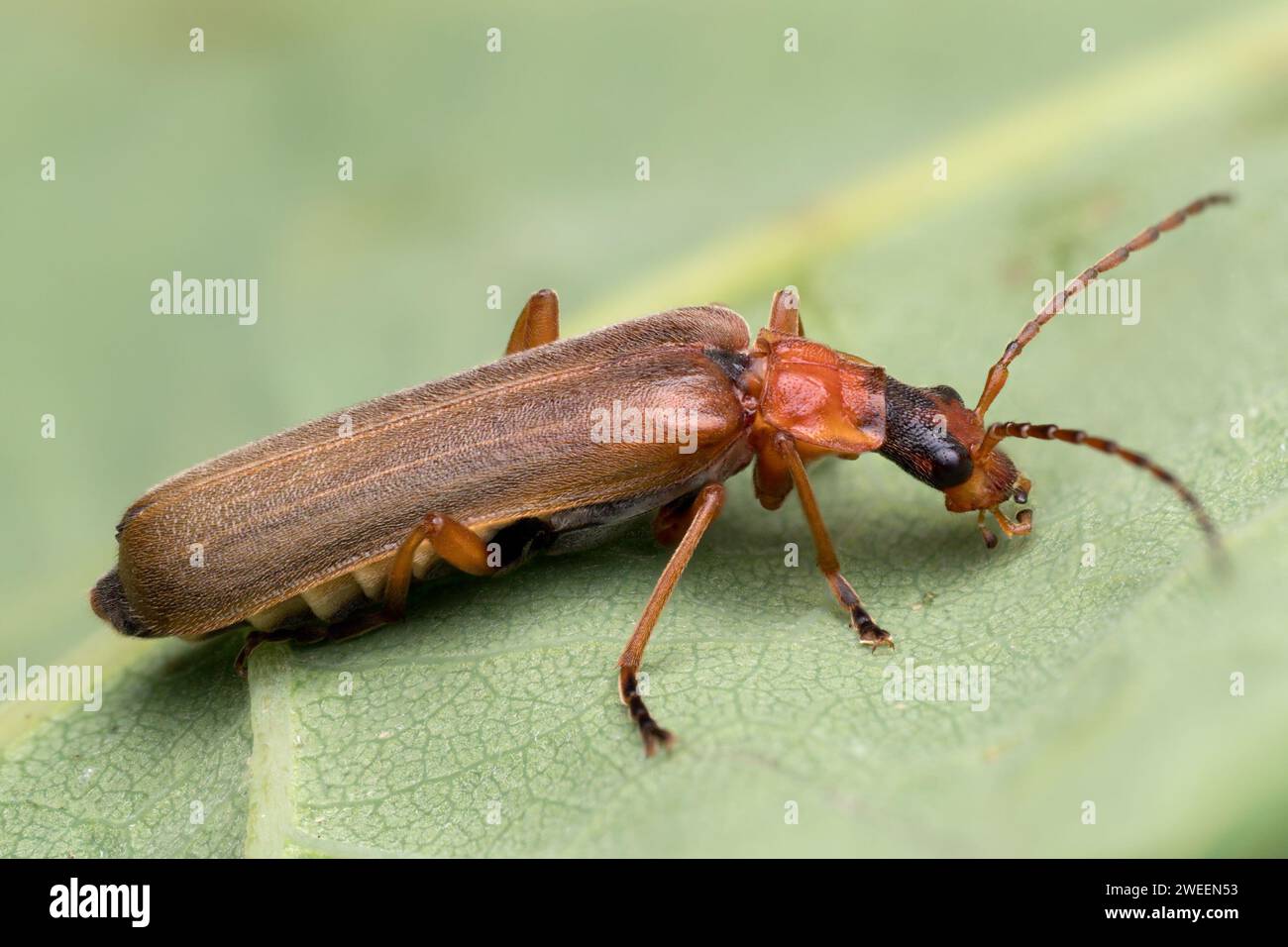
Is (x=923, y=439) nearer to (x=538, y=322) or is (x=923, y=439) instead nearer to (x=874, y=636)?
(x=874, y=636)

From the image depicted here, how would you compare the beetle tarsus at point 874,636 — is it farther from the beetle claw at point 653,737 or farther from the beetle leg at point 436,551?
the beetle leg at point 436,551

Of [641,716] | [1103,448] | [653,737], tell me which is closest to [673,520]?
[641,716]

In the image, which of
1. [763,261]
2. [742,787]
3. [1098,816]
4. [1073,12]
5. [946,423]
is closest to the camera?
[1098,816]

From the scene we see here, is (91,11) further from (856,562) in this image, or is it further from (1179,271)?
(1179,271)

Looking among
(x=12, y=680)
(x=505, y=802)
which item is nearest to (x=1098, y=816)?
(x=505, y=802)

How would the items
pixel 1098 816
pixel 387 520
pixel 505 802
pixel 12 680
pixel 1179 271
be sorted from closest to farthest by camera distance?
pixel 1098 816, pixel 505 802, pixel 387 520, pixel 12 680, pixel 1179 271

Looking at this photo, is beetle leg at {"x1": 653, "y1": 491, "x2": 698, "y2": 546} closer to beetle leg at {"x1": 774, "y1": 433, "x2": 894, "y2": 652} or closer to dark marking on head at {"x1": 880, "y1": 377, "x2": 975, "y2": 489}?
beetle leg at {"x1": 774, "y1": 433, "x2": 894, "y2": 652}
